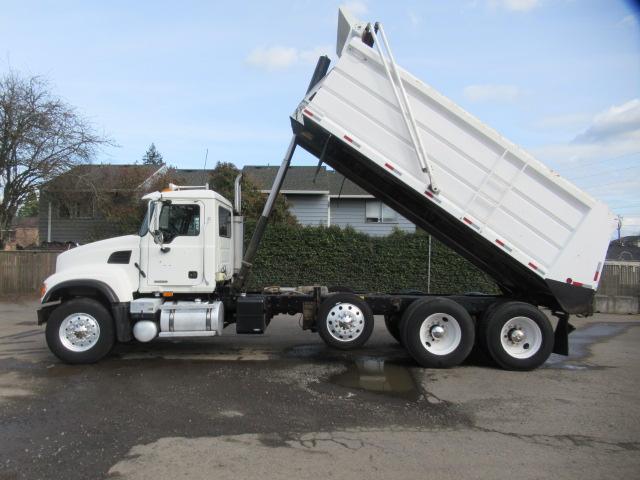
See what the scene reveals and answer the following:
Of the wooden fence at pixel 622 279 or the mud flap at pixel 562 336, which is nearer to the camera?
the mud flap at pixel 562 336

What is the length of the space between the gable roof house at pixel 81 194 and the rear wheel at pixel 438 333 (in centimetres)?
1504

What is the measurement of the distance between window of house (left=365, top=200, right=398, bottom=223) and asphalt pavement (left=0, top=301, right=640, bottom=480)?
15.2m

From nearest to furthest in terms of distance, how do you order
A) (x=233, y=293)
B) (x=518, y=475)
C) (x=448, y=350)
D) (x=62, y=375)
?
(x=518, y=475)
(x=62, y=375)
(x=448, y=350)
(x=233, y=293)

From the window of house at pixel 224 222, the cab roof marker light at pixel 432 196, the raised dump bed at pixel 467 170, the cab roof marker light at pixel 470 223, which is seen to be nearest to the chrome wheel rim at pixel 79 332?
the window of house at pixel 224 222

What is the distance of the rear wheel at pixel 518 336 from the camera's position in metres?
7.52

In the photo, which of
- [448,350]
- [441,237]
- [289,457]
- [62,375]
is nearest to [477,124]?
[441,237]

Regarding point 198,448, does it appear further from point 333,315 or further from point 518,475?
point 333,315

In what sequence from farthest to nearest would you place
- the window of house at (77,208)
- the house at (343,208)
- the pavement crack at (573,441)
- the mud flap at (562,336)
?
the house at (343,208), the window of house at (77,208), the mud flap at (562,336), the pavement crack at (573,441)

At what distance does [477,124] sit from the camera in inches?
286

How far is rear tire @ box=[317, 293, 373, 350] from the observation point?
7648 mm

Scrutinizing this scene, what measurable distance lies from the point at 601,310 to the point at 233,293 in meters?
12.3

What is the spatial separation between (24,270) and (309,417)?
583 inches

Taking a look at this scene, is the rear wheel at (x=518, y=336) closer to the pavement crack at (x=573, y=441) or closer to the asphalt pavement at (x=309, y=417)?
the asphalt pavement at (x=309, y=417)

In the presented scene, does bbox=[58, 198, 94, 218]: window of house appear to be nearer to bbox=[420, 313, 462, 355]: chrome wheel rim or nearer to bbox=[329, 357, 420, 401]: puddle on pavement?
bbox=[329, 357, 420, 401]: puddle on pavement
